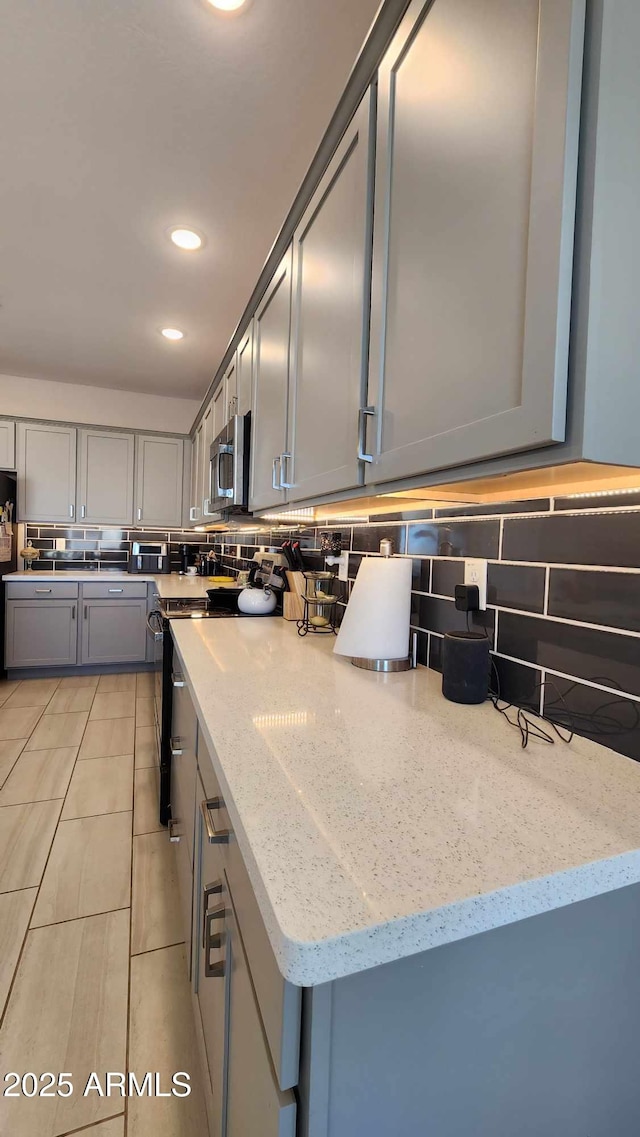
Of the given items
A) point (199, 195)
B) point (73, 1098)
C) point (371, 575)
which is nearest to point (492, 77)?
point (371, 575)

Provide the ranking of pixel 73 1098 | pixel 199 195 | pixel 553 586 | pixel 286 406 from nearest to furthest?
pixel 553 586 → pixel 73 1098 → pixel 286 406 → pixel 199 195

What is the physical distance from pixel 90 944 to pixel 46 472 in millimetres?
3771

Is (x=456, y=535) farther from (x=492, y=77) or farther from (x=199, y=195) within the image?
(x=199, y=195)

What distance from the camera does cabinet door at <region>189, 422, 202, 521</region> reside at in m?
3.86

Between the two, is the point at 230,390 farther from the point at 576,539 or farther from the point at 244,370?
the point at 576,539

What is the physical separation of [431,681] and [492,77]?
1.07 metres

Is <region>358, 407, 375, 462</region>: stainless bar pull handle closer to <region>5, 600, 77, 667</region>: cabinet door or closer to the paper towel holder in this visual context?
the paper towel holder

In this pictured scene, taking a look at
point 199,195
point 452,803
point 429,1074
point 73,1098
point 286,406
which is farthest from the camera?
point 199,195

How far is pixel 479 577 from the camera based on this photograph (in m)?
1.09

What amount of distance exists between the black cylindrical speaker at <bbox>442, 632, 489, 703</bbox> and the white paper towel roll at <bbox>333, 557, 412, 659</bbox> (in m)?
0.24

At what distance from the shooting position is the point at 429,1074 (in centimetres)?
52

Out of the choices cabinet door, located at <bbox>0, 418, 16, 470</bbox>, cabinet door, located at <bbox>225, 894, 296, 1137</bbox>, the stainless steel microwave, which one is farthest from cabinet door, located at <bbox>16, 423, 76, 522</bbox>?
cabinet door, located at <bbox>225, 894, 296, 1137</bbox>

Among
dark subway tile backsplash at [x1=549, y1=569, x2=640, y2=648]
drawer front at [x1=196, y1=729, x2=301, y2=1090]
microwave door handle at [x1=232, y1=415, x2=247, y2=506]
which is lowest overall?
drawer front at [x1=196, y1=729, x2=301, y2=1090]

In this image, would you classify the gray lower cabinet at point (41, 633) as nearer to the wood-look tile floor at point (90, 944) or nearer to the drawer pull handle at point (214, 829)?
the wood-look tile floor at point (90, 944)
